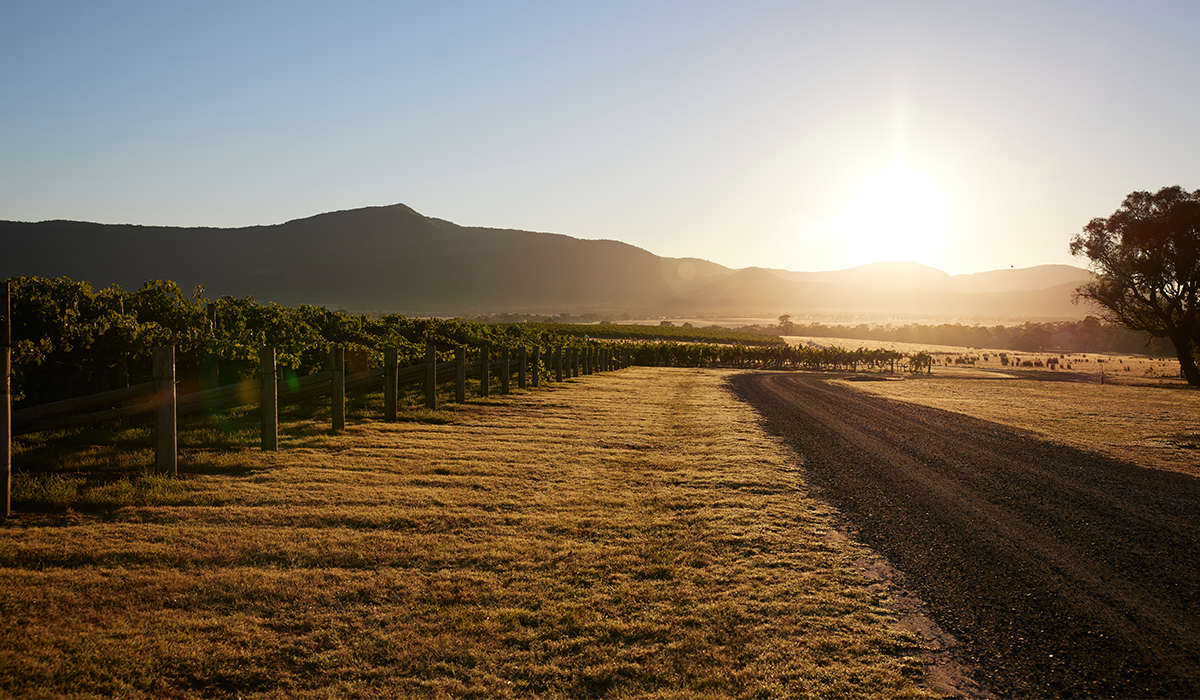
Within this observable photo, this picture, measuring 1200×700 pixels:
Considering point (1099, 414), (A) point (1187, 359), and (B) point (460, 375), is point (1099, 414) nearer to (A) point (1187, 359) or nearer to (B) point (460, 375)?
(B) point (460, 375)

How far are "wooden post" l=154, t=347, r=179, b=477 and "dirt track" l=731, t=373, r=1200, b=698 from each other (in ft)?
27.3

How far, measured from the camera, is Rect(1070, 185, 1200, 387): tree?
3669 cm

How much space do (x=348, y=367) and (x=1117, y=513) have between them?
623 inches

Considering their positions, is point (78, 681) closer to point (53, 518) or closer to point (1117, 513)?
point (53, 518)

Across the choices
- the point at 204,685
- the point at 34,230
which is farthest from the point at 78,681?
the point at 34,230

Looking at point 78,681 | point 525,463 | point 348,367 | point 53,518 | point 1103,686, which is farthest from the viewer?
point 348,367

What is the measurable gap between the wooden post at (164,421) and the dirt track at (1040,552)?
27.3ft

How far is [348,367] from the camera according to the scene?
16.5 metres

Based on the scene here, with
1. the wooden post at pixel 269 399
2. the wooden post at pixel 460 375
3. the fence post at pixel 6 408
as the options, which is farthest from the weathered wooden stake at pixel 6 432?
the wooden post at pixel 460 375

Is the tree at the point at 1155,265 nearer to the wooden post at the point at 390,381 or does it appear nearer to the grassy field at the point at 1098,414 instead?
the grassy field at the point at 1098,414

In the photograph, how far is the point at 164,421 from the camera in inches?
303

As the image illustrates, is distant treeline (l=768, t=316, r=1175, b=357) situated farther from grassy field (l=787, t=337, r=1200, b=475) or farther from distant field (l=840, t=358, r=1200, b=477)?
distant field (l=840, t=358, r=1200, b=477)

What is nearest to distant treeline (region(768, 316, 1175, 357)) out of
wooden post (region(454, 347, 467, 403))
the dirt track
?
the dirt track

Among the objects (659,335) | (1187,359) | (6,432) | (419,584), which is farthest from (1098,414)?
(659,335)
